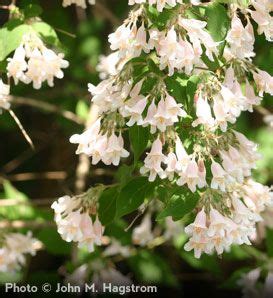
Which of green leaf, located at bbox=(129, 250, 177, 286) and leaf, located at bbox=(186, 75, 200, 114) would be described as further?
Answer: green leaf, located at bbox=(129, 250, 177, 286)

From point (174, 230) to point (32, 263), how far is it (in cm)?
140

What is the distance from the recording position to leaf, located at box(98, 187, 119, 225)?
7.50 ft

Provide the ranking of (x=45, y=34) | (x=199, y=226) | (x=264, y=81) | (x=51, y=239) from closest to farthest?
(x=199, y=226) → (x=264, y=81) → (x=45, y=34) → (x=51, y=239)

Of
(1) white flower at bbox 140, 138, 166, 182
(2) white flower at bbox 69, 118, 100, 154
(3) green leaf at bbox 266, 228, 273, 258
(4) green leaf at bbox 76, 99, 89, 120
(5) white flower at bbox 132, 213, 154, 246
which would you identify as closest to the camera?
(1) white flower at bbox 140, 138, 166, 182

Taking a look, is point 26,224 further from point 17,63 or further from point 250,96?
point 250,96

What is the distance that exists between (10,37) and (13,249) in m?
1.18

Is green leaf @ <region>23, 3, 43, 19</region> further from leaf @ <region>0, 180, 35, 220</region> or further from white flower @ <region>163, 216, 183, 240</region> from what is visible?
white flower @ <region>163, 216, 183, 240</region>

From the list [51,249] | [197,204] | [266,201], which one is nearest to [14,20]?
[197,204]

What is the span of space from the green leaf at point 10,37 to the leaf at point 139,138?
1.95 ft

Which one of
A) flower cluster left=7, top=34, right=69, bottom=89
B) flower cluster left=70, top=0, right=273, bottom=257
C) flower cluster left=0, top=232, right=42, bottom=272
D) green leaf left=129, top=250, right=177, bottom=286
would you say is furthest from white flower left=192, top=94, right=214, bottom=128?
green leaf left=129, top=250, right=177, bottom=286

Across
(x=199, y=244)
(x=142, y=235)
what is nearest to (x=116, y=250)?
(x=142, y=235)

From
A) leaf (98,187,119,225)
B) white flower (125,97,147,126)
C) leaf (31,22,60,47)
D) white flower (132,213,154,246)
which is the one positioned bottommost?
white flower (132,213,154,246)

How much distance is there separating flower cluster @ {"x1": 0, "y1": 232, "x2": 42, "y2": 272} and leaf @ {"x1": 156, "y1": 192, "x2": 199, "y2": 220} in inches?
47.9

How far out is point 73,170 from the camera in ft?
→ 15.9
